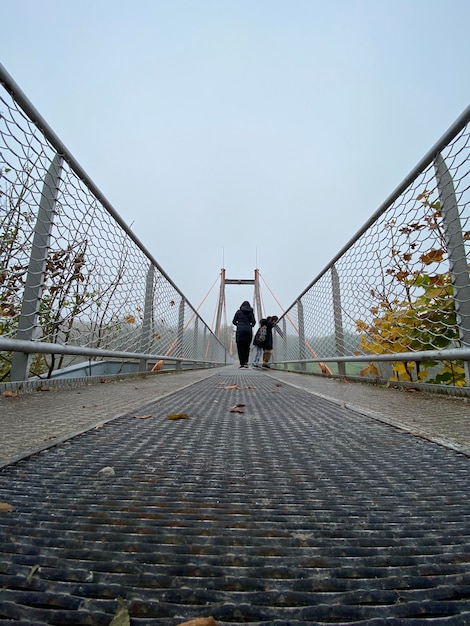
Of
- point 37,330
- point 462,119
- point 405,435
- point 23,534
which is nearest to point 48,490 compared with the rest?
point 23,534

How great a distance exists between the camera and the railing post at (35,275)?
5.15 ft

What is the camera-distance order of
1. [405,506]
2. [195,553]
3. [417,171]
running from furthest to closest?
1. [417,171]
2. [405,506]
3. [195,553]

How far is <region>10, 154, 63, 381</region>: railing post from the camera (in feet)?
5.15

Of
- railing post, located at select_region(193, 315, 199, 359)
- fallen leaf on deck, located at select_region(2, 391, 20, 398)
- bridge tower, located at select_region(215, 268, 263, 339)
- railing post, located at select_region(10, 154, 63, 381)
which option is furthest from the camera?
bridge tower, located at select_region(215, 268, 263, 339)

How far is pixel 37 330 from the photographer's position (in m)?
1.64

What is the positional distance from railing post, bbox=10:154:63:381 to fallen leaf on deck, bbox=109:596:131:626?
151 cm

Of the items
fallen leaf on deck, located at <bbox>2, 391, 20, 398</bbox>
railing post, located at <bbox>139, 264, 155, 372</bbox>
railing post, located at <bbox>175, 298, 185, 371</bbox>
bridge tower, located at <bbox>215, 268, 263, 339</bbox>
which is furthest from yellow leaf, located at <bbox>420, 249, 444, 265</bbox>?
bridge tower, located at <bbox>215, 268, 263, 339</bbox>

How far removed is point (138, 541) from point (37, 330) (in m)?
1.51

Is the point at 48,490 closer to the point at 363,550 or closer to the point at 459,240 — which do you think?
the point at 363,550

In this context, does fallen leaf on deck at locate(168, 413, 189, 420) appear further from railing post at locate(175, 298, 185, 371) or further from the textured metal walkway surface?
railing post at locate(175, 298, 185, 371)

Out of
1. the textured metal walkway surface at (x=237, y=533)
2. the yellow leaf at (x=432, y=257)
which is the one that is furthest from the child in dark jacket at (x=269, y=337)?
the textured metal walkway surface at (x=237, y=533)

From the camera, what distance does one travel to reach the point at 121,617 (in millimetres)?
324

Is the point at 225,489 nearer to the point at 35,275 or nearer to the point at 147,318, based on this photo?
the point at 35,275

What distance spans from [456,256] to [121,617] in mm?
1841
